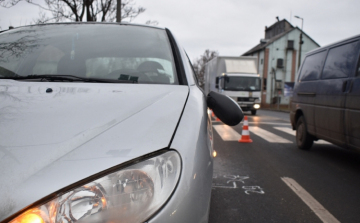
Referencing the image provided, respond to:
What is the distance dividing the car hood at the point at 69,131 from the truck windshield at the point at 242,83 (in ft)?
57.7

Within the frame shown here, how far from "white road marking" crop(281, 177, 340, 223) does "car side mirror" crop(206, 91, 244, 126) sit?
150 cm

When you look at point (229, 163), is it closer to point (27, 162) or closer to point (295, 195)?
point (295, 195)

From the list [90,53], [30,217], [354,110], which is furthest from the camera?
[354,110]

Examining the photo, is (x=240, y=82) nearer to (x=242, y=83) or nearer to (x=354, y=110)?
(x=242, y=83)

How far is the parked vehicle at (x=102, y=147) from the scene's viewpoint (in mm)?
961

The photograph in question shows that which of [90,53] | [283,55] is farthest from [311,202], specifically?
[283,55]

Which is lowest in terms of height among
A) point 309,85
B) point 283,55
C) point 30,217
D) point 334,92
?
point 30,217

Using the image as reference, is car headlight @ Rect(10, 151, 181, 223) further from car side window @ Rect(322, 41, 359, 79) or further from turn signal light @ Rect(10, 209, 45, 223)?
car side window @ Rect(322, 41, 359, 79)

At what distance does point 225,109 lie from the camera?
2014 mm

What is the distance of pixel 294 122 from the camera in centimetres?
659

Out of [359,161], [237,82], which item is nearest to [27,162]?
[359,161]

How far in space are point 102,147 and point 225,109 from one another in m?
1.09

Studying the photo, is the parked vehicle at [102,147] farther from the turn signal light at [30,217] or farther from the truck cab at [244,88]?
the truck cab at [244,88]

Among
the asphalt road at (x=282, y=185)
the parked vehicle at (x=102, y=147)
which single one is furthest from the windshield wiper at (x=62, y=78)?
the asphalt road at (x=282, y=185)
